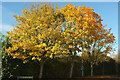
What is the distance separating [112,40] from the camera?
1291 centimetres

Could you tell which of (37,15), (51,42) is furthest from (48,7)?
(51,42)

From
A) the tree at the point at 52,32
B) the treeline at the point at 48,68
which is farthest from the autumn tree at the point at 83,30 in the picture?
the treeline at the point at 48,68

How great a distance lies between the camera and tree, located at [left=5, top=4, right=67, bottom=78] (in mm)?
10538

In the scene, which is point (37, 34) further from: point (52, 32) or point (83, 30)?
point (83, 30)

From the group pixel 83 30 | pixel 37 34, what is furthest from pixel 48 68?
pixel 83 30

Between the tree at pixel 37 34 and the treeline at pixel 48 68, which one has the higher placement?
the tree at pixel 37 34

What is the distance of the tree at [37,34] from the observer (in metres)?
10.5

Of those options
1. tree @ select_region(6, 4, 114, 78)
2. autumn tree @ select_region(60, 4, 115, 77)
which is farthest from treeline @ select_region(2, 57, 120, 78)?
autumn tree @ select_region(60, 4, 115, 77)

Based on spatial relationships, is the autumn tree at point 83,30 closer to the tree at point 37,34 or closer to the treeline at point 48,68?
the tree at point 37,34

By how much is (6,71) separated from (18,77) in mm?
1020

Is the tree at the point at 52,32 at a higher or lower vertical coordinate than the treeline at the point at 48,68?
higher

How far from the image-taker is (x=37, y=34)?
A: 11.6 metres

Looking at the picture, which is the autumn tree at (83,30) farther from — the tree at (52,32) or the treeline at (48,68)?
the treeline at (48,68)

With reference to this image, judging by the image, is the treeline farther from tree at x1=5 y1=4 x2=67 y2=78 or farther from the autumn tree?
the autumn tree
